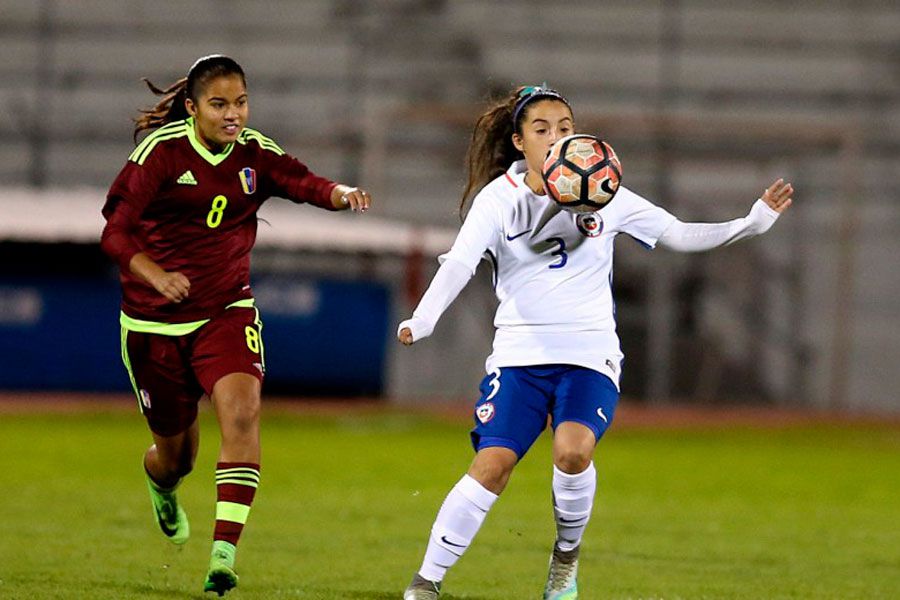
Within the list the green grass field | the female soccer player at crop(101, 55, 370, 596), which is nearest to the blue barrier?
the green grass field

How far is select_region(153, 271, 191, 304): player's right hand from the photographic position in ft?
21.4

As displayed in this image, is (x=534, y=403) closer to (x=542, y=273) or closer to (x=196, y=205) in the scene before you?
(x=542, y=273)

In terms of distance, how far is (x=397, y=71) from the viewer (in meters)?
30.8

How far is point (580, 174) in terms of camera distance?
20.6 ft

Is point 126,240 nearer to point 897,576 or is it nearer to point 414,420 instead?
point 897,576

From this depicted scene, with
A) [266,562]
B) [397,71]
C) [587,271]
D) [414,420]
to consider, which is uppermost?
[397,71]

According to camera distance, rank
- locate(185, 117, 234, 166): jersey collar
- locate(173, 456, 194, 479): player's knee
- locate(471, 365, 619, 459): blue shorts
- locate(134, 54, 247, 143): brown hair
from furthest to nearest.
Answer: locate(173, 456, 194, 479): player's knee, locate(185, 117, 234, 166): jersey collar, locate(134, 54, 247, 143): brown hair, locate(471, 365, 619, 459): blue shorts

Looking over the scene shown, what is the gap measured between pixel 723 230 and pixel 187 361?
2395 mm

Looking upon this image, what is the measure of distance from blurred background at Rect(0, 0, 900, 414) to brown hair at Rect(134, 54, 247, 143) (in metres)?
16.3

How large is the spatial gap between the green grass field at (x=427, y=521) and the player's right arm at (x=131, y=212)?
1.39 metres

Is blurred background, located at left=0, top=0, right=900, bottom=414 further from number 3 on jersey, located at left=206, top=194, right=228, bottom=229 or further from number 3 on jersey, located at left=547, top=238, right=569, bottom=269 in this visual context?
number 3 on jersey, located at left=547, top=238, right=569, bottom=269

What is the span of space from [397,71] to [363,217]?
5765 mm

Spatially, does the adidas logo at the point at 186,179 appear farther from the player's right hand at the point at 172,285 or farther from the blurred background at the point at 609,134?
the blurred background at the point at 609,134

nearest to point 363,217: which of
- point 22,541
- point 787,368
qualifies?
point 787,368
